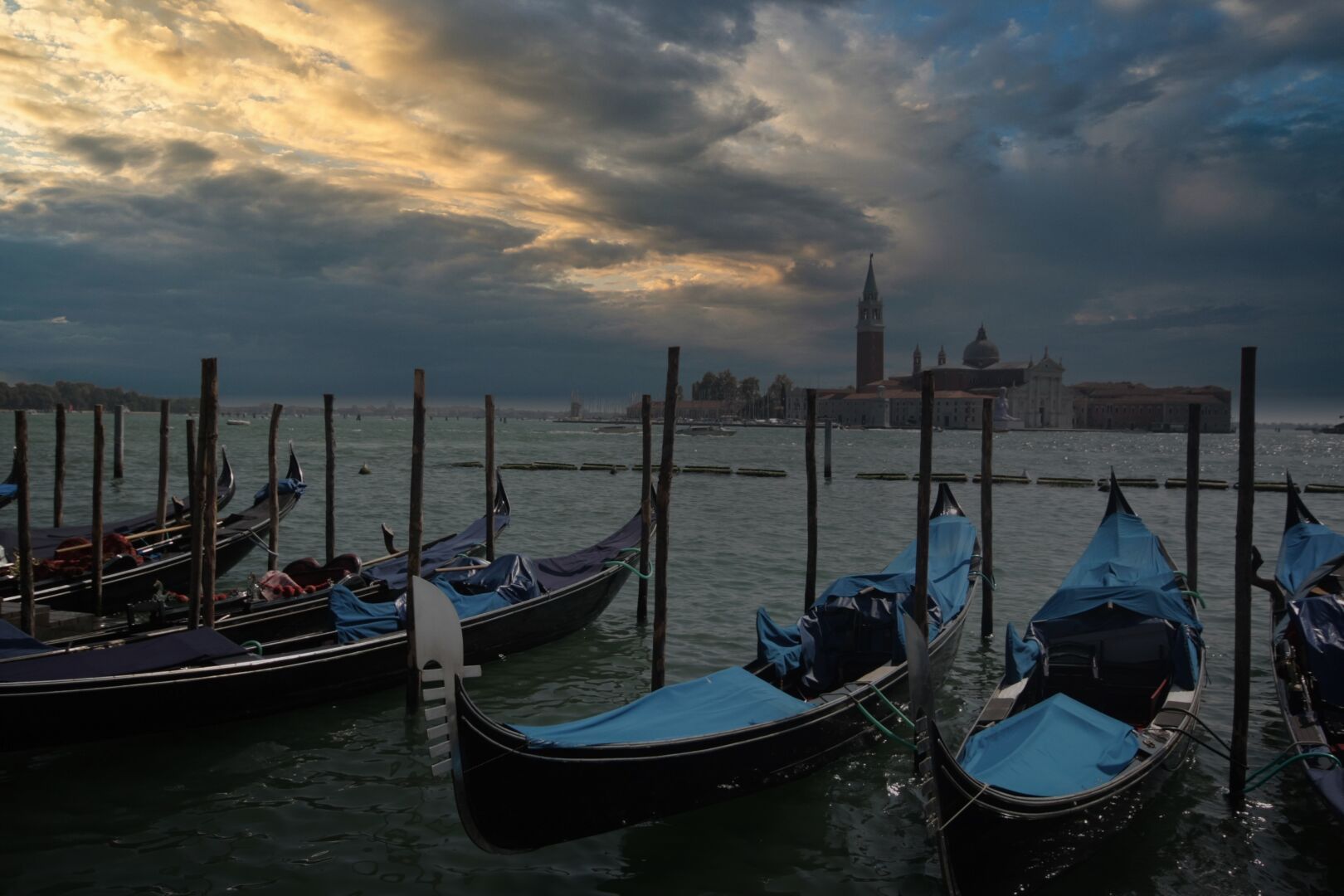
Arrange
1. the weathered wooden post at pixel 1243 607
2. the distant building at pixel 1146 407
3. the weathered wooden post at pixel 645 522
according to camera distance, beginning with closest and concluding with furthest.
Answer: the weathered wooden post at pixel 1243 607, the weathered wooden post at pixel 645 522, the distant building at pixel 1146 407

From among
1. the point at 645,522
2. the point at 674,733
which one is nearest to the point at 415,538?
the point at 645,522

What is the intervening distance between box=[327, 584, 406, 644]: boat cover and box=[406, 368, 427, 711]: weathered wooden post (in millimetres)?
267

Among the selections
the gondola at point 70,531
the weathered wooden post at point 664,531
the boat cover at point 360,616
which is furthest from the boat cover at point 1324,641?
the gondola at point 70,531

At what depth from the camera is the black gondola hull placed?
3.61 m

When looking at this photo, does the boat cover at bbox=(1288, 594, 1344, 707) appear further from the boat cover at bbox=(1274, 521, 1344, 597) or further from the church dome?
the church dome

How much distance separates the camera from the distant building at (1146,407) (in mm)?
102250

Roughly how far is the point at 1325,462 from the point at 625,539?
54.6 m

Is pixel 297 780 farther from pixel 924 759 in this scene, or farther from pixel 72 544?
pixel 72 544

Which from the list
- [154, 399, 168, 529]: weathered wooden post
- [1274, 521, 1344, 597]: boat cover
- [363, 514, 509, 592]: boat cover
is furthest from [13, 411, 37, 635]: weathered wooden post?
[1274, 521, 1344, 597]: boat cover

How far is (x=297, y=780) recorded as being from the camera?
187 inches

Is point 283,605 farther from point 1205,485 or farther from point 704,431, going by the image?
point 704,431

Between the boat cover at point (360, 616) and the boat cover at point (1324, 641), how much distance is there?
5703mm

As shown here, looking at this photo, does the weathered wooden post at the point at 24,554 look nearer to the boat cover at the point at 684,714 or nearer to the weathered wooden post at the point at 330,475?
the weathered wooden post at the point at 330,475

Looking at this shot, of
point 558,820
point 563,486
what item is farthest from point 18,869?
point 563,486
